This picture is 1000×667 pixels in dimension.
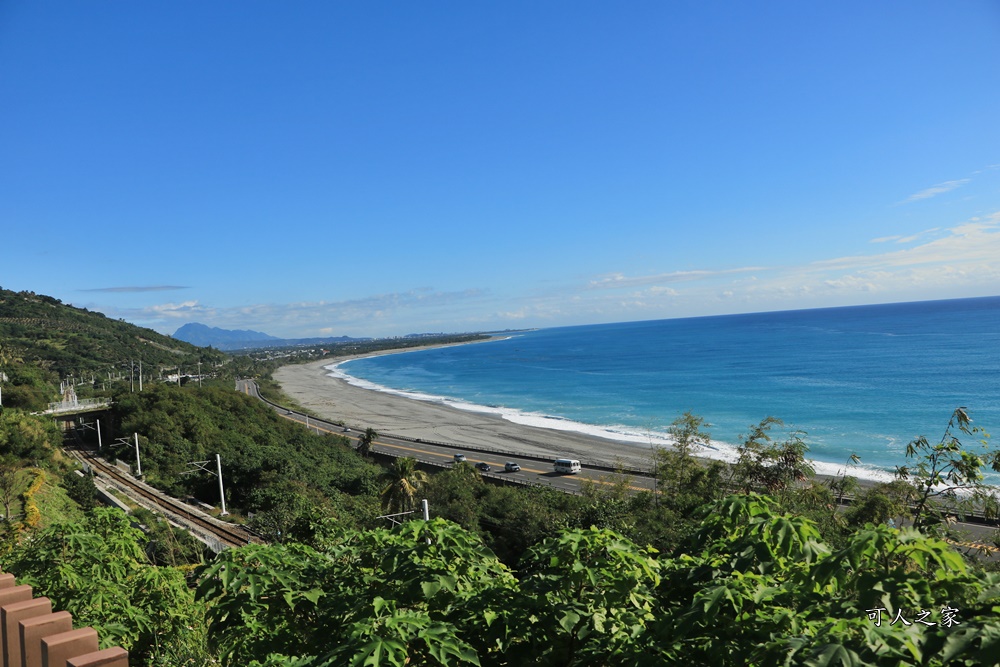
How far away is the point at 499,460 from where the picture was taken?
45.7 meters

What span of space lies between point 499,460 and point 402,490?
70.3 feet

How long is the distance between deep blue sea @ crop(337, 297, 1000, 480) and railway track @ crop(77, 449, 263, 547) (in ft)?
82.5

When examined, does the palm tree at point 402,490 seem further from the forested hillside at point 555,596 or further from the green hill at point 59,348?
the green hill at point 59,348

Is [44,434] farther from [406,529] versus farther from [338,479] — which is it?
[406,529]

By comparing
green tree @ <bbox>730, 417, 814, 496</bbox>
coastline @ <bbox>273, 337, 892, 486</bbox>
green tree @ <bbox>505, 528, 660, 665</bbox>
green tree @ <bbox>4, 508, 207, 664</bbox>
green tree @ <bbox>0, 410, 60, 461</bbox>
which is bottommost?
coastline @ <bbox>273, 337, 892, 486</bbox>

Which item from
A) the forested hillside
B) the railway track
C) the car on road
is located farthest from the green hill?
the forested hillside

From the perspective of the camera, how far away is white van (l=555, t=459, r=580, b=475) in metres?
39.9

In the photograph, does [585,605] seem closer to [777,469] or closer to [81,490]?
[777,469]

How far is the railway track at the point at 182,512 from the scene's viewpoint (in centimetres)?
2153

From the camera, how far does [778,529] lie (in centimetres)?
325

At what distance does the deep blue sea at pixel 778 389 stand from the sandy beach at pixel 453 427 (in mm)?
3438

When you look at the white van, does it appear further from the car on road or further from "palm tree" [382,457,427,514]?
"palm tree" [382,457,427,514]

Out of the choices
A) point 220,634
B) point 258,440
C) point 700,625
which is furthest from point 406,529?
point 258,440

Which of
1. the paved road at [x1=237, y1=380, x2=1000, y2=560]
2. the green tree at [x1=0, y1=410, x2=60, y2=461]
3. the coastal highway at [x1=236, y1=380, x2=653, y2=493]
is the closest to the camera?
the green tree at [x1=0, y1=410, x2=60, y2=461]
